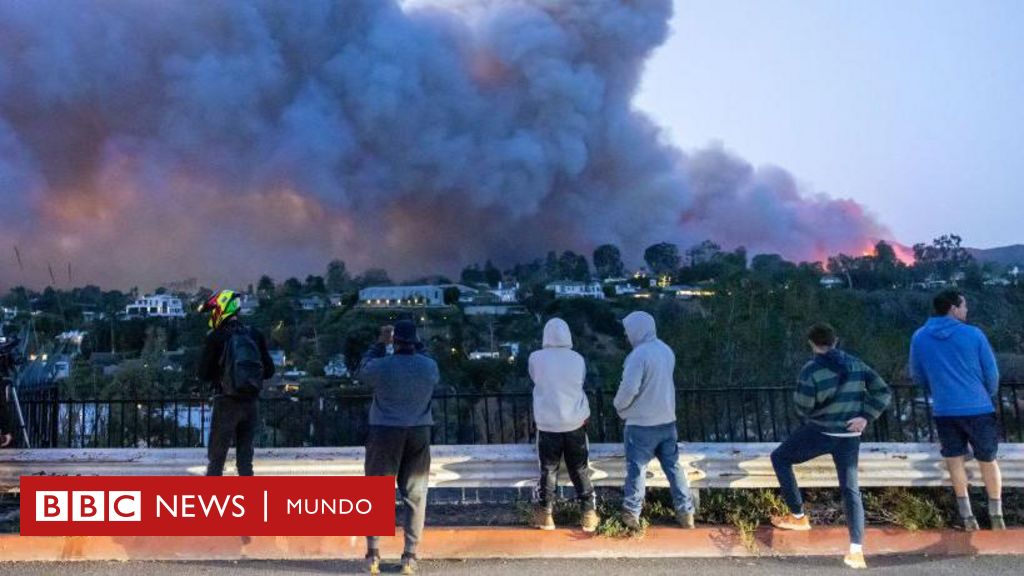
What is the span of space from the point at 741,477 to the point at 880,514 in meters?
1.13

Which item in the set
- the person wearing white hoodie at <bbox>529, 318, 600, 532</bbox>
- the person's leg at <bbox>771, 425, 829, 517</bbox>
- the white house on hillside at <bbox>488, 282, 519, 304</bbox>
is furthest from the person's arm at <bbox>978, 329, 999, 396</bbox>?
the white house on hillside at <bbox>488, 282, 519, 304</bbox>

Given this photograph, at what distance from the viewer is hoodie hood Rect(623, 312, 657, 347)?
476 cm

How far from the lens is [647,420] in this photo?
4668 mm

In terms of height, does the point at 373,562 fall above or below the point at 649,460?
below

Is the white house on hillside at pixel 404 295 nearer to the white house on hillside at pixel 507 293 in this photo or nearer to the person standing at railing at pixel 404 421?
the white house on hillside at pixel 507 293

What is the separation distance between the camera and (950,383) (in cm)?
467

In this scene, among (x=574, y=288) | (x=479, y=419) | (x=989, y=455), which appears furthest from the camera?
(x=574, y=288)

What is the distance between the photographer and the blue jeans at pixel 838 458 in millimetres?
4352

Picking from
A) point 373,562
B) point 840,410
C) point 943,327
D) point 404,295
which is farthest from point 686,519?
point 404,295

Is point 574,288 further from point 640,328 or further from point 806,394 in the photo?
point 806,394

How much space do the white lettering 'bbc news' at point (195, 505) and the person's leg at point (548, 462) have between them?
2.14m

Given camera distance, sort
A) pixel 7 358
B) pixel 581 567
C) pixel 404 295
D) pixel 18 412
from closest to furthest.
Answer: pixel 581 567
pixel 7 358
pixel 18 412
pixel 404 295

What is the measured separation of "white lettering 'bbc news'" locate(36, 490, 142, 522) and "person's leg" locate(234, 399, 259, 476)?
79 cm

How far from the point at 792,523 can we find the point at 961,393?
1490mm
